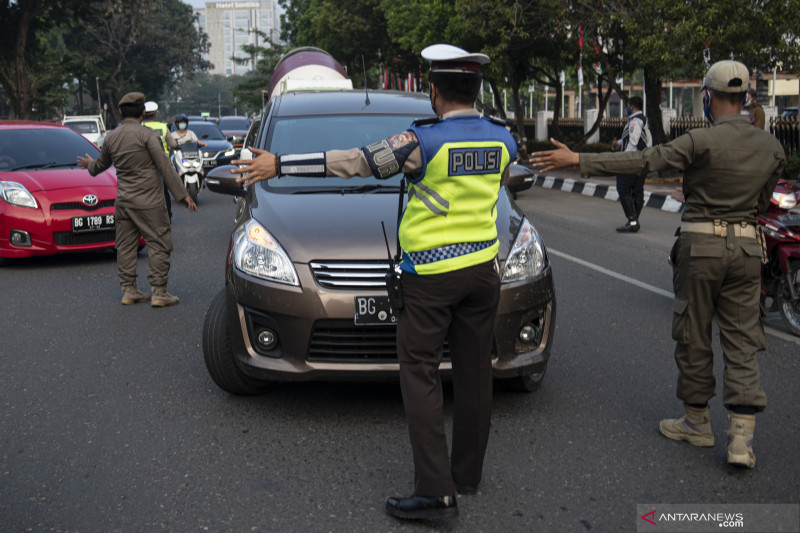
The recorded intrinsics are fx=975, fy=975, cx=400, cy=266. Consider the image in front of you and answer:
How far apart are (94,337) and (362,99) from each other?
8.17 ft

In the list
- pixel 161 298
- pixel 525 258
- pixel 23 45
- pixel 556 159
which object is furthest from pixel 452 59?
pixel 23 45

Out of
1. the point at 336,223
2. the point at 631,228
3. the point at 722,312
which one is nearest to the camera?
the point at 722,312

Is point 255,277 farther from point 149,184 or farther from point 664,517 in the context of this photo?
point 149,184

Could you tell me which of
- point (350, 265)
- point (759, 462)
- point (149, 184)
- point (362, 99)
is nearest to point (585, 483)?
point (759, 462)

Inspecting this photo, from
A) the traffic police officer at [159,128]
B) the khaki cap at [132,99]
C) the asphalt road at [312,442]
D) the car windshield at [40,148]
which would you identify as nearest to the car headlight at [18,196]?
the car windshield at [40,148]

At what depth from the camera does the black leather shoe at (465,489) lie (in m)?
3.83

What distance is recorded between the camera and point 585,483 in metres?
3.97

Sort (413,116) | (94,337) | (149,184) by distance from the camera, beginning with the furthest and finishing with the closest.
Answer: (149,184) < (94,337) < (413,116)

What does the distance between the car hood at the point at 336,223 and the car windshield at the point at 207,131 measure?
60.6 feet

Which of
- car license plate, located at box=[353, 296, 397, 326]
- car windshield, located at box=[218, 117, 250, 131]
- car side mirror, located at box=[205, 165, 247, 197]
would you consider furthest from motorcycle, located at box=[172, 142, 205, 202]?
car windshield, located at box=[218, 117, 250, 131]

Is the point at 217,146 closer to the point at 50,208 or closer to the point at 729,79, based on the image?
the point at 50,208

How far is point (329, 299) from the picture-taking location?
458cm

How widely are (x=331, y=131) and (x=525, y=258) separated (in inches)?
76.3

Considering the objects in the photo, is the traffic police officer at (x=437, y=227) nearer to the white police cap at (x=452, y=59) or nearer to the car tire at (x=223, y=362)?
the white police cap at (x=452, y=59)
